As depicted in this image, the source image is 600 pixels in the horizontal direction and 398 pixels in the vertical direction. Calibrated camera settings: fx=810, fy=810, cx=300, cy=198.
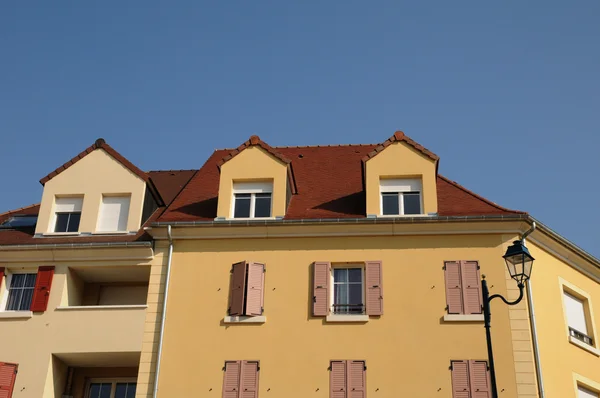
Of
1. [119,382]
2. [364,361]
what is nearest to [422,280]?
[364,361]

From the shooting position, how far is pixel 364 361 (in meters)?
22.0

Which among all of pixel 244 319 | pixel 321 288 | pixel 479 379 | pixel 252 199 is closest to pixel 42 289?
pixel 244 319

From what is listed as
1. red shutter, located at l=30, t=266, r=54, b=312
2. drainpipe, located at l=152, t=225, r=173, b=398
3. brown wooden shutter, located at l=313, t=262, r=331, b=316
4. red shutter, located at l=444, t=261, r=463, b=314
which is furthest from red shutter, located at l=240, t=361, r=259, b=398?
red shutter, located at l=30, t=266, r=54, b=312

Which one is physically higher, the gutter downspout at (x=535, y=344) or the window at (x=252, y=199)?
the window at (x=252, y=199)

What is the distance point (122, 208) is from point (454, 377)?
1167cm

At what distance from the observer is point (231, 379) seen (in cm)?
2219

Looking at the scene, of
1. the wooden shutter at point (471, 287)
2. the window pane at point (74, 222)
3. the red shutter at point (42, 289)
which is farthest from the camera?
the window pane at point (74, 222)

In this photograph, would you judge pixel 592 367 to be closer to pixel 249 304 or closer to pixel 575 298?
pixel 575 298

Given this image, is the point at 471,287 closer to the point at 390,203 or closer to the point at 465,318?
the point at 465,318

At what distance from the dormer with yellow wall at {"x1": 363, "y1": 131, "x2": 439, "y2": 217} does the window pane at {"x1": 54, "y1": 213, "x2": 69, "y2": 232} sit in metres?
9.74

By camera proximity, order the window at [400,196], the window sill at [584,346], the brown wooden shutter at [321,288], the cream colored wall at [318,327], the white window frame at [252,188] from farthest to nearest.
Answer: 1. the white window frame at [252,188]
2. the window at [400,196]
3. the window sill at [584,346]
4. the brown wooden shutter at [321,288]
5. the cream colored wall at [318,327]

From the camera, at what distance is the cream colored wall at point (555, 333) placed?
22359 millimetres

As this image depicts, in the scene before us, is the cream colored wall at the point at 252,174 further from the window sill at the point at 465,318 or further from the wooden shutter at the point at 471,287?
the window sill at the point at 465,318

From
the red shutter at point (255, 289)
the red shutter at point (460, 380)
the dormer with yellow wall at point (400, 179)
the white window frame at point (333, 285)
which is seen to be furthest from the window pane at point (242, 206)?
the red shutter at point (460, 380)
